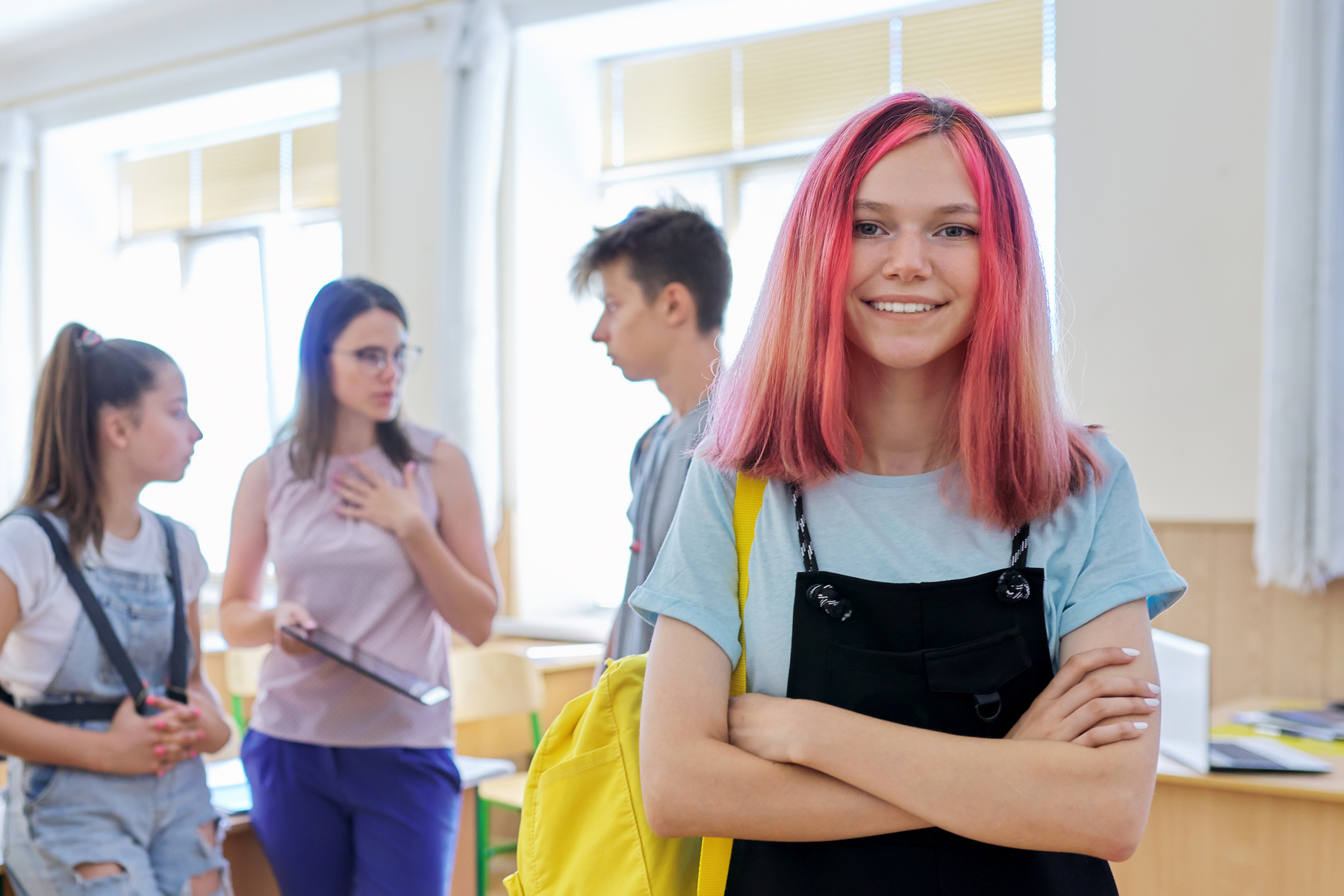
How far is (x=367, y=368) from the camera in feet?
6.95

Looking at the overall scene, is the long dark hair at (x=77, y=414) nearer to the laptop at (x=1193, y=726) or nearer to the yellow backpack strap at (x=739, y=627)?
the yellow backpack strap at (x=739, y=627)

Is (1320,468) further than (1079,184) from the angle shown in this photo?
No

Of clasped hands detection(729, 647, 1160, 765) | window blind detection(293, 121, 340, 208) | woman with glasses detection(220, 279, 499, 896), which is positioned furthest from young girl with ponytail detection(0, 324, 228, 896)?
window blind detection(293, 121, 340, 208)

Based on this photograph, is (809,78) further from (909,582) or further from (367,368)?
(909,582)

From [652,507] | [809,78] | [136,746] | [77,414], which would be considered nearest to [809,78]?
[809,78]

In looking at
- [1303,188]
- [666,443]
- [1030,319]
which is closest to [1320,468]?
[1303,188]

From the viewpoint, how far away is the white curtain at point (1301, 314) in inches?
129

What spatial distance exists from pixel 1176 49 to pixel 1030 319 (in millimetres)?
3045

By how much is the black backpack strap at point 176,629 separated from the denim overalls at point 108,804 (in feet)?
0.06

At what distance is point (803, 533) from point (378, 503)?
1159mm

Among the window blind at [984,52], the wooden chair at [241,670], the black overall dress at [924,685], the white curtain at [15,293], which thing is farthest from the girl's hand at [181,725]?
the white curtain at [15,293]

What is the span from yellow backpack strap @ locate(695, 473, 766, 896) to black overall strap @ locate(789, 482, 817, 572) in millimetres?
31

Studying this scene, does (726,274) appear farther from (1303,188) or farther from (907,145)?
(1303,188)

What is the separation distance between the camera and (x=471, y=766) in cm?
298
